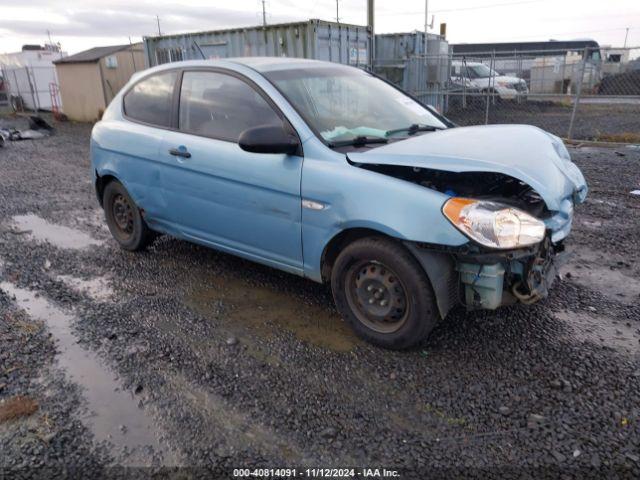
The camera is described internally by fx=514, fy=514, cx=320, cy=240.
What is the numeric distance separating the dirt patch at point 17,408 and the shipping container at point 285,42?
11.0 meters

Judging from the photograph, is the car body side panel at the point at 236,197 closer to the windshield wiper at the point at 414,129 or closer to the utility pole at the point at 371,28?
the windshield wiper at the point at 414,129

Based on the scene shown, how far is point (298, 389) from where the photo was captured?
3023mm

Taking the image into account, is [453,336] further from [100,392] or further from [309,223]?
[100,392]

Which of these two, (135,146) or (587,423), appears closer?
(587,423)

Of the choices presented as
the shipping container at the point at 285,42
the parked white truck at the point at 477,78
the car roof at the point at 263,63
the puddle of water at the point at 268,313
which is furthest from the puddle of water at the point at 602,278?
the parked white truck at the point at 477,78

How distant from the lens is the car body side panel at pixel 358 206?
2998 millimetres

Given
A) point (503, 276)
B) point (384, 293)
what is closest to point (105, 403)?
point (384, 293)

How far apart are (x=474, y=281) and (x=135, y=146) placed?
3249mm

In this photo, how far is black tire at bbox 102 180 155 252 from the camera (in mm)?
5066

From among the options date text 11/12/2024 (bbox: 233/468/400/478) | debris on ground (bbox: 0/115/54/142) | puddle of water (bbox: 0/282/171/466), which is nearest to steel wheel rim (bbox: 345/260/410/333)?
date text 11/12/2024 (bbox: 233/468/400/478)

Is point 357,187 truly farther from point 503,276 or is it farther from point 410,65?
point 410,65

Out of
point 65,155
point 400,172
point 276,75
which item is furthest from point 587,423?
point 65,155

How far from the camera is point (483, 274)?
10.0 ft

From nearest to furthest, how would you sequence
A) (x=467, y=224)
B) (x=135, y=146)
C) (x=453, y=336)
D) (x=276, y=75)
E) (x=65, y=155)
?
(x=467, y=224) → (x=453, y=336) → (x=276, y=75) → (x=135, y=146) → (x=65, y=155)
